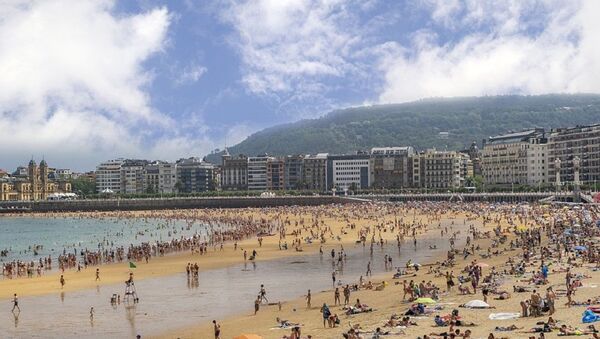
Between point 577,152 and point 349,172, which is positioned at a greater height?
point 577,152

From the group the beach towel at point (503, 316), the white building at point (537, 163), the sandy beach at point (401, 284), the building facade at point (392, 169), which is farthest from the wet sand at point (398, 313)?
the building facade at point (392, 169)

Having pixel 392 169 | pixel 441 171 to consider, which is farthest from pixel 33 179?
pixel 441 171

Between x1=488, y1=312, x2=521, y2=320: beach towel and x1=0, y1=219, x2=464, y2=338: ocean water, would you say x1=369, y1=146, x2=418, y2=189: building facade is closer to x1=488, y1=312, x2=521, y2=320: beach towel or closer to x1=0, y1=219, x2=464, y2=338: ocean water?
x1=0, y1=219, x2=464, y2=338: ocean water

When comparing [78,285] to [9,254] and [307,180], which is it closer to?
[9,254]

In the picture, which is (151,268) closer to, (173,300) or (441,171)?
(173,300)

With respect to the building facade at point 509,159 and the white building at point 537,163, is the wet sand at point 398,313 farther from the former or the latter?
the building facade at point 509,159

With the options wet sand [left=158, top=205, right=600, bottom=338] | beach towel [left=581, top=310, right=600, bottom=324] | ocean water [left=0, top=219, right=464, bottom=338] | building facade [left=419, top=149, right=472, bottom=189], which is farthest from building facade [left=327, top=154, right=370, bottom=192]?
beach towel [left=581, top=310, right=600, bottom=324]
